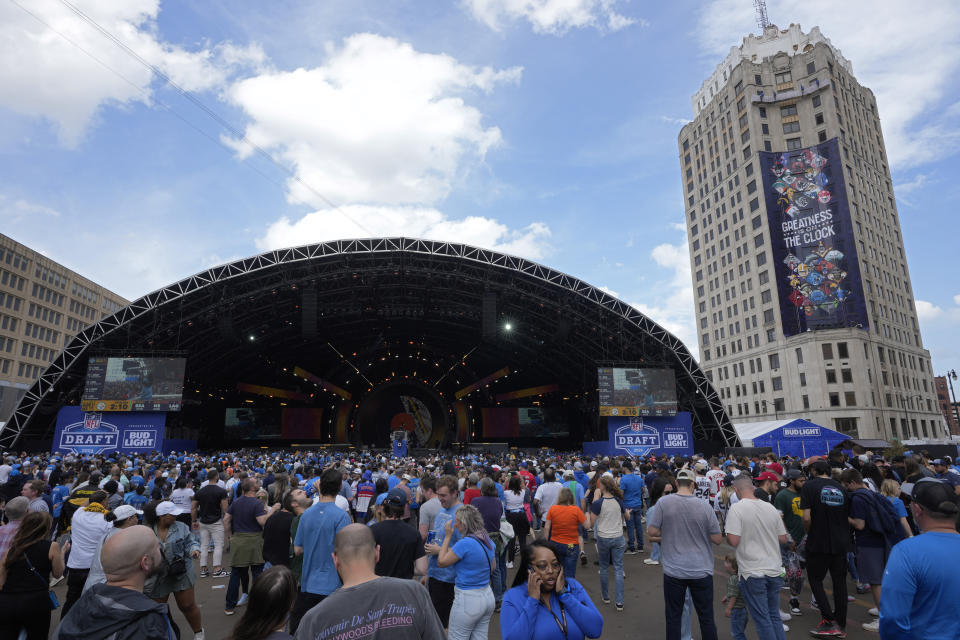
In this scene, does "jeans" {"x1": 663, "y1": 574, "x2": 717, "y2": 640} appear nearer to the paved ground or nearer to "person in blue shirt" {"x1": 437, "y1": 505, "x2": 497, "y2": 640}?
the paved ground

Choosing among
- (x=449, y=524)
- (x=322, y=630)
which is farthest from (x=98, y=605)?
(x=449, y=524)

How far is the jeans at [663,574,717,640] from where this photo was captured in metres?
4.95

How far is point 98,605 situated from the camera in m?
2.64

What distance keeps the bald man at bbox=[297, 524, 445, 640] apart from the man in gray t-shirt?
11.1 feet

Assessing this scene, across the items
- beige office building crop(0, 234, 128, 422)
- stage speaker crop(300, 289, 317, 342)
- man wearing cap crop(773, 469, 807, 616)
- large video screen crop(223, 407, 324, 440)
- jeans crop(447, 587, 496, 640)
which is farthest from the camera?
beige office building crop(0, 234, 128, 422)

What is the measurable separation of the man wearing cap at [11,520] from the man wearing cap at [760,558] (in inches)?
269

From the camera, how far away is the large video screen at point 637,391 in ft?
97.1

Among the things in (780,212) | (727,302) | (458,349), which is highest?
(780,212)

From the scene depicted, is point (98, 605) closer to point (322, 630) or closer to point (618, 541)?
point (322, 630)

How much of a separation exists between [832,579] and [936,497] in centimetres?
419

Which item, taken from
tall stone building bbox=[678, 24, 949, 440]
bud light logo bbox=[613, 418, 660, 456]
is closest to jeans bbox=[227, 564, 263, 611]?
bud light logo bbox=[613, 418, 660, 456]

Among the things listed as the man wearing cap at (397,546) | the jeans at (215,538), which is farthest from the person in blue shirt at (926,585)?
the jeans at (215,538)

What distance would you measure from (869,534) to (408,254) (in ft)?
82.7

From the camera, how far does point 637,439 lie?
3002cm
